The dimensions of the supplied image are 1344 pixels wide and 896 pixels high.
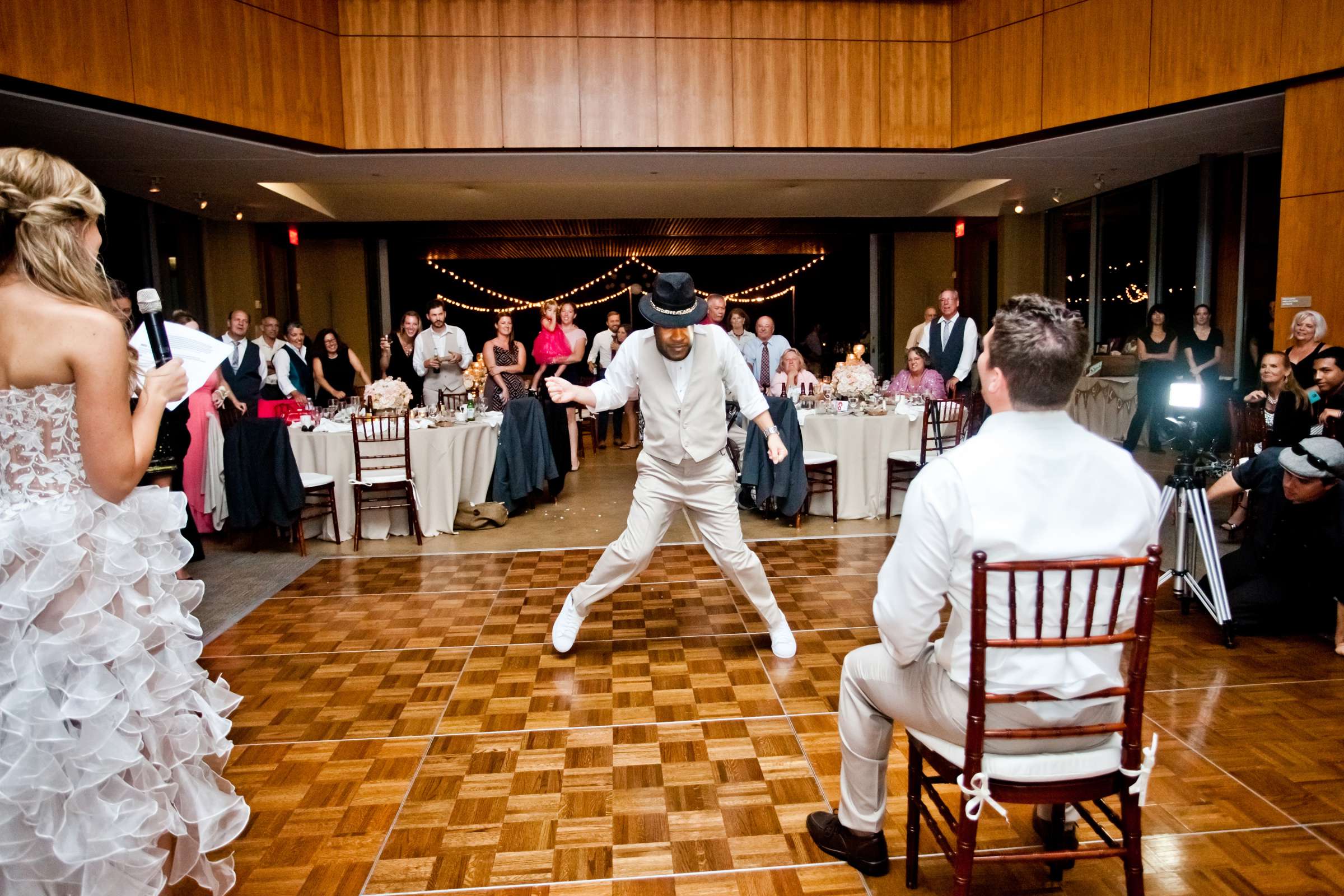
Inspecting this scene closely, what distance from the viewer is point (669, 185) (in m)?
11.5

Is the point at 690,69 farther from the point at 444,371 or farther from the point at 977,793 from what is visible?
the point at 977,793

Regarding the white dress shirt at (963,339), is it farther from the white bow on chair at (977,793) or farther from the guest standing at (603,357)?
the white bow on chair at (977,793)

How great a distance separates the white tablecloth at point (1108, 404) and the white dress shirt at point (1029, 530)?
850 cm

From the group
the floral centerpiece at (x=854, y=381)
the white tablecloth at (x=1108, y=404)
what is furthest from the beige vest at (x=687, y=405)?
the white tablecloth at (x=1108, y=404)

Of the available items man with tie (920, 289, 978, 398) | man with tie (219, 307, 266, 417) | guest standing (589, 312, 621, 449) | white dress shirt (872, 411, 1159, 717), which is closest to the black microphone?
white dress shirt (872, 411, 1159, 717)

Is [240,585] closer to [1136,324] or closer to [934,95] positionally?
[934,95]

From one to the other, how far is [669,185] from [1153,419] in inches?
245

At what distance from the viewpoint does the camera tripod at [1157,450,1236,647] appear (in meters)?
3.76

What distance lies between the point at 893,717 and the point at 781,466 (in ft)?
13.6

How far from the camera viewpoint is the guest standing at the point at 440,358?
25.7 ft

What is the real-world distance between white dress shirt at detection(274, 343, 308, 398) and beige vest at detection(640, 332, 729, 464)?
16.2 ft

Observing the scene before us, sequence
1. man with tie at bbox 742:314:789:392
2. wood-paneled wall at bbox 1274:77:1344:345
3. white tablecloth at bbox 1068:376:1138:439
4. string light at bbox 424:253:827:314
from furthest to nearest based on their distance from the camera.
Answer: string light at bbox 424:253:827:314 → white tablecloth at bbox 1068:376:1138:439 → man with tie at bbox 742:314:789:392 → wood-paneled wall at bbox 1274:77:1344:345

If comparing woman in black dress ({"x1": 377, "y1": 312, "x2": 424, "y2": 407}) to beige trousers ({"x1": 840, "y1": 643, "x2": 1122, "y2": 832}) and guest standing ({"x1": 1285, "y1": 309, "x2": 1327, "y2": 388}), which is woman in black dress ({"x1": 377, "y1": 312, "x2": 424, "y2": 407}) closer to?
beige trousers ({"x1": 840, "y1": 643, "x2": 1122, "y2": 832})

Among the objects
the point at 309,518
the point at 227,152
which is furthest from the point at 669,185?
the point at 309,518
